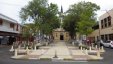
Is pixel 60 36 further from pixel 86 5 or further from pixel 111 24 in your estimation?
pixel 111 24

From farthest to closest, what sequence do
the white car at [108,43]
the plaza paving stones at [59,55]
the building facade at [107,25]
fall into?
the building facade at [107,25]
the white car at [108,43]
the plaza paving stones at [59,55]

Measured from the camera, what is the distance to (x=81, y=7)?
251 feet

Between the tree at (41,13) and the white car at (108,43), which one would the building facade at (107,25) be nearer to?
the white car at (108,43)

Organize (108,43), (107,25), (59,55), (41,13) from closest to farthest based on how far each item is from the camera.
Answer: (59,55)
(108,43)
(41,13)
(107,25)

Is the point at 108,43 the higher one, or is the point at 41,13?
the point at 41,13

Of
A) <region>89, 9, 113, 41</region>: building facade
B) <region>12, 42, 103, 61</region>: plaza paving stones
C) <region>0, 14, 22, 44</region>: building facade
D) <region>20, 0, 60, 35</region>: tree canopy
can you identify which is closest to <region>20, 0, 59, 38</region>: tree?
<region>20, 0, 60, 35</region>: tree canopy

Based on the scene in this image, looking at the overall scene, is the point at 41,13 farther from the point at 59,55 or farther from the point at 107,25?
the point at 59,55

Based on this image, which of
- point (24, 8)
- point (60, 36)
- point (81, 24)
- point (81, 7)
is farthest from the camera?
point (60, 36)

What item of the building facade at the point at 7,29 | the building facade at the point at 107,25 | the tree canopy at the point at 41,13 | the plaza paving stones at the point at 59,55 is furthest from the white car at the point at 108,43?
the building facade at the point at 7,29

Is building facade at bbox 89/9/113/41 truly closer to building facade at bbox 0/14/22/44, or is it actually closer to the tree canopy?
the tree canopy

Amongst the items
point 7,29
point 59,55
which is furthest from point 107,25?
point 59,55

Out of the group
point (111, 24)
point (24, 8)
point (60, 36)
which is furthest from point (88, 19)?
point (60, 36)

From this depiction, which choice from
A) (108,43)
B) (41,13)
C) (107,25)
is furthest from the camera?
(107,25)

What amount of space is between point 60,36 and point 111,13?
90.9 metres
